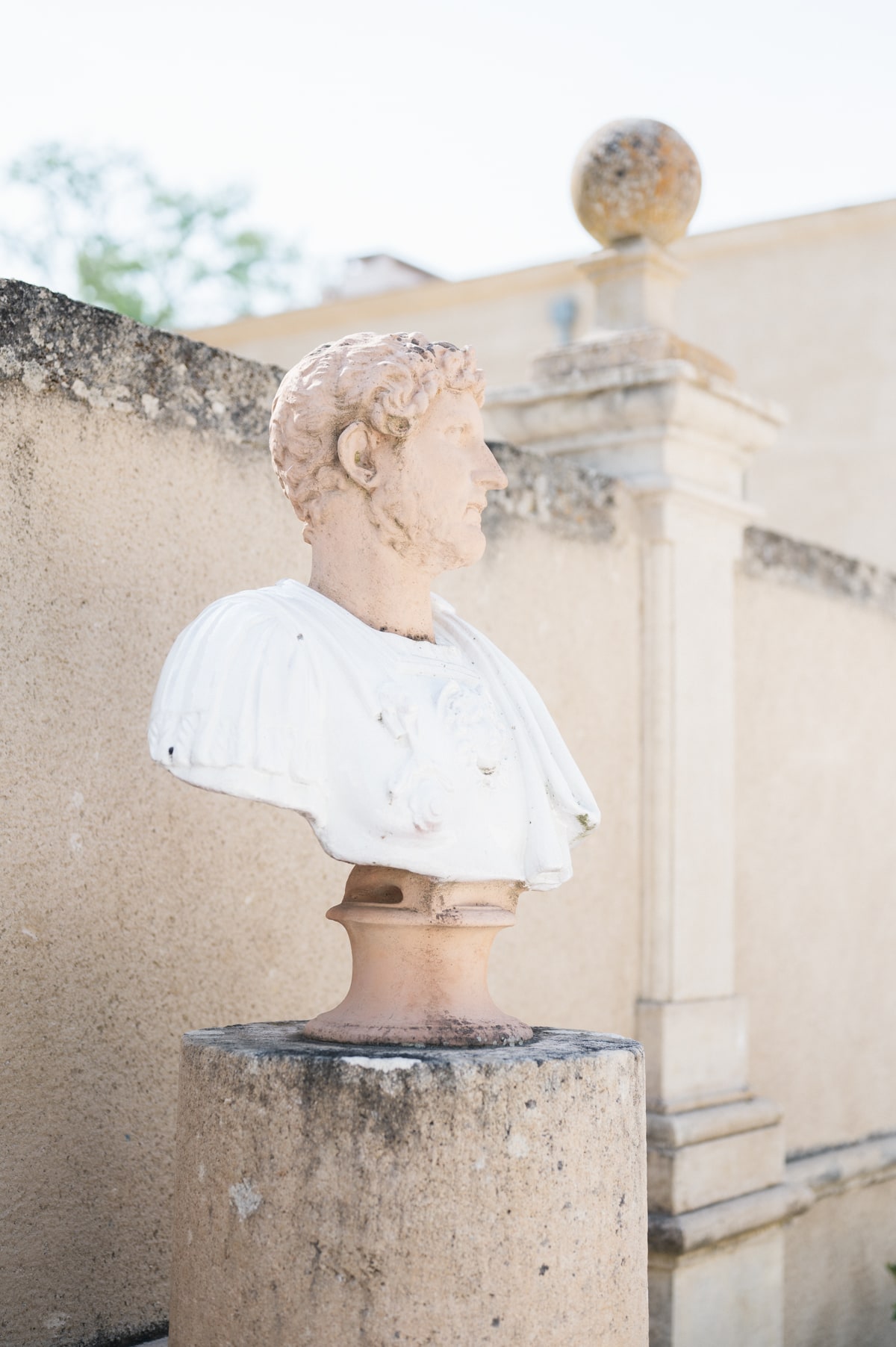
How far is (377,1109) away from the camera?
2.00 m

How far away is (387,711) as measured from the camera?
219cm

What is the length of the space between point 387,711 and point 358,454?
0.39 metres

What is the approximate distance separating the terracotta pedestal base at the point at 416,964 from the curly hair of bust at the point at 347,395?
599 mm

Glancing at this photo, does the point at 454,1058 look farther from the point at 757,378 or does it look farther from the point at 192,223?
the point at 192,223

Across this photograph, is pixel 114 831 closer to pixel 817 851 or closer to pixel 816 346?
pixel 817 851

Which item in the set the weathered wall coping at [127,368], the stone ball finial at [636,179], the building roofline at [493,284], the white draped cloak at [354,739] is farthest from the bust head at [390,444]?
the building roofline at [493,284]

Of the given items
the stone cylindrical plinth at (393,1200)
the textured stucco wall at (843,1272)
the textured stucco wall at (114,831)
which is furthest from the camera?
the textured stucco wall at (843,1272)

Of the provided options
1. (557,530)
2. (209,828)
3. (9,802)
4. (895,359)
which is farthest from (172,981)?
(895,359)

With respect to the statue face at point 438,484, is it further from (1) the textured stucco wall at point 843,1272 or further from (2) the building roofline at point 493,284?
(2) the building roofline at point 493,284

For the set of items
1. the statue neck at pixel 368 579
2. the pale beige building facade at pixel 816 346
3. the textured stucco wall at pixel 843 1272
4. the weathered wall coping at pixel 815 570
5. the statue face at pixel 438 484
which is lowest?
the textured stucco wall at pixel 843 1272

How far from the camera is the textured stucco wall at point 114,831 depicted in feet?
8.30

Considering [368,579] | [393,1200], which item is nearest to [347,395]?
[368,579]

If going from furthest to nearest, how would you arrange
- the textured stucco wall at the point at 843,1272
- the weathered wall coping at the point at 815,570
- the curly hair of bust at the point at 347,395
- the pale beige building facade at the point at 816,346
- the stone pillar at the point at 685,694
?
the pale beige building facade at the point at 816,346 → the weathered wall coping at the point at 815,570 → the textured stucco wall at the point at 843,1272 → the stone pillar at the point at 685,694 → the curly hair of bust at the point at 347,395

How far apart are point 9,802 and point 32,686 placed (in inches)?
7.8
